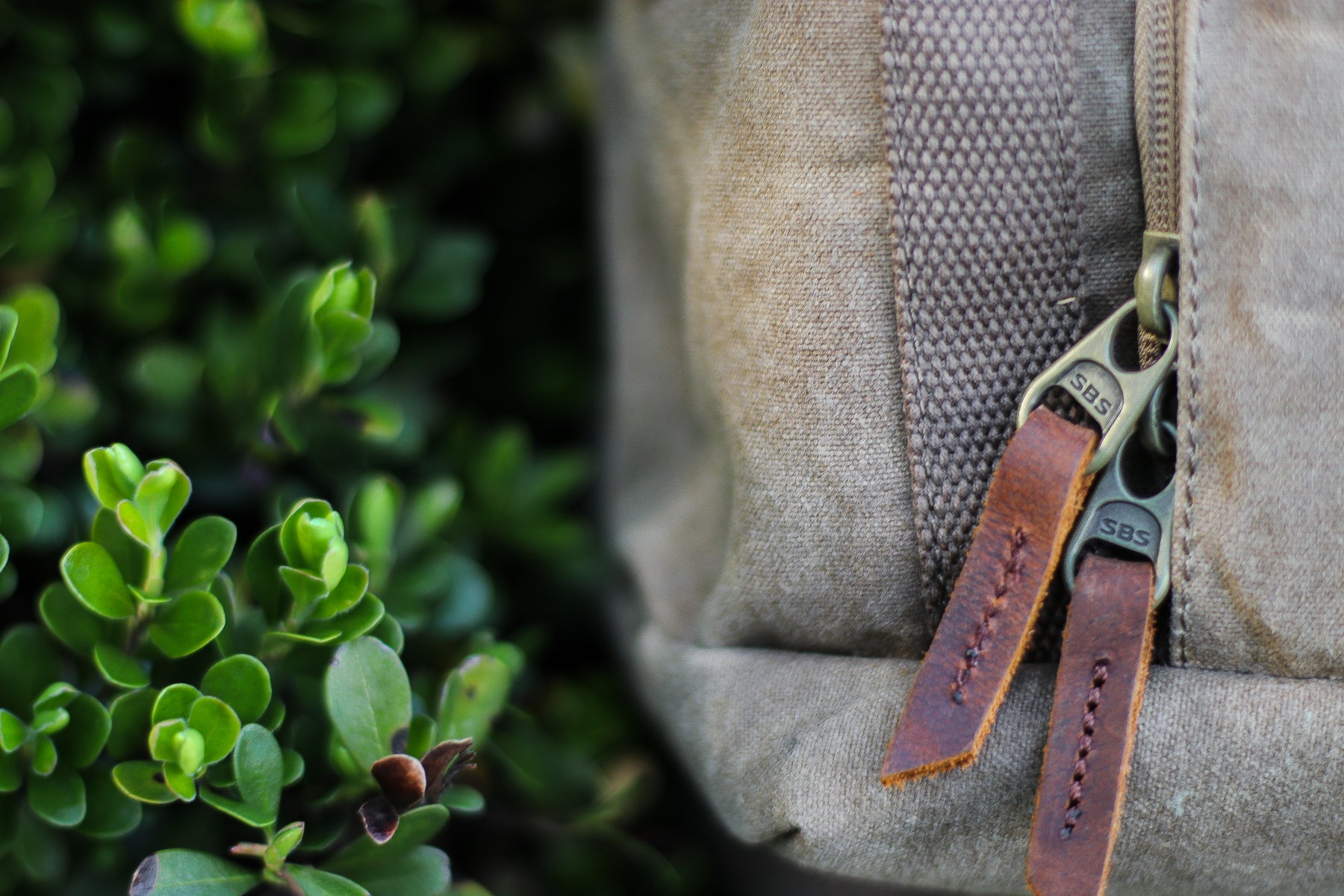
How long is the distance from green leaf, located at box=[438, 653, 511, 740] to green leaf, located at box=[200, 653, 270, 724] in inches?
3.3

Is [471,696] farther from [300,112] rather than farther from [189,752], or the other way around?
[300,112]

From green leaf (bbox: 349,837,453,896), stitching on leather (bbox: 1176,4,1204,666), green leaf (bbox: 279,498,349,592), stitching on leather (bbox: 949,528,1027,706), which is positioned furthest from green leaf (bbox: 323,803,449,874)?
stitching on leather (bbox: 1176,4,1204,666)

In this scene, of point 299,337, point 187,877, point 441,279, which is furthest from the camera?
point 441,279

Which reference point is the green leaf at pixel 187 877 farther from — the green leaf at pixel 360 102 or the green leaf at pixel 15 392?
the green leaf at pixel 360 102

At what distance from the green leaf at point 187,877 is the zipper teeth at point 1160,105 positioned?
48 cm

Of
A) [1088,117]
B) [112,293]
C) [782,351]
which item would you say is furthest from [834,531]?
[112,293]

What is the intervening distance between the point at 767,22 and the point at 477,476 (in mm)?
332

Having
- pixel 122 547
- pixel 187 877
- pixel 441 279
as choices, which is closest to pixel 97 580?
pixel 122 547

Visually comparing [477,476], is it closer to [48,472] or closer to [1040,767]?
[48,472]

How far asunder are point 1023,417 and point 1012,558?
61mm

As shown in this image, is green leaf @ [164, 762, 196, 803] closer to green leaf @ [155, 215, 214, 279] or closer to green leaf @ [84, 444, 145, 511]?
green leaf @ [84, 444, 145, 511]

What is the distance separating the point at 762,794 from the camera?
0.47 metres

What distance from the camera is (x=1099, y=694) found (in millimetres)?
416

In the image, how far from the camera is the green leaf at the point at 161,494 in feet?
1.32
